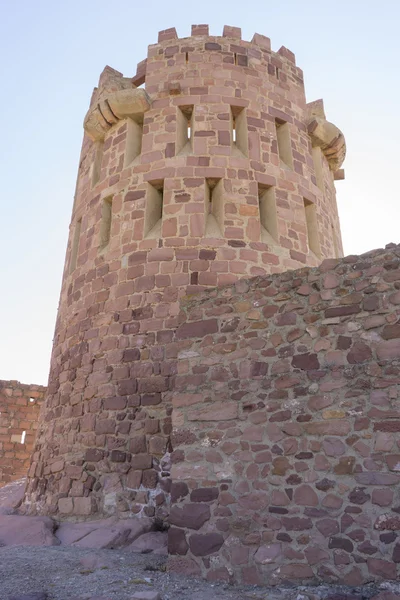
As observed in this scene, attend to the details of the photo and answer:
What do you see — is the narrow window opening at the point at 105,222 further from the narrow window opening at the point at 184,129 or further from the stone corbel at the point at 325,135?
the stone corbel at the point at 325,135

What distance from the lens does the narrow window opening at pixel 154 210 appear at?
28.9ft

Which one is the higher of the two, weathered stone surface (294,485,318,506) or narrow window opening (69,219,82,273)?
narrow window opening (69,219,82,273)

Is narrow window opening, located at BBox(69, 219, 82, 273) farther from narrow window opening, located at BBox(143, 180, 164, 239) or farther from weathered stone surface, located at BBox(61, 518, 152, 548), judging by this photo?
weathered stone surface, located at BBox(61, 518, 152, 548)

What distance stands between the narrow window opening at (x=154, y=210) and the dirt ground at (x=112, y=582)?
5.16m

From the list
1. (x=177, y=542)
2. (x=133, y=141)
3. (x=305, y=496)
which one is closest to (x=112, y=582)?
(x=177, y=542)

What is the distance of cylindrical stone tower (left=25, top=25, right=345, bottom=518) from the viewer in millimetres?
7504

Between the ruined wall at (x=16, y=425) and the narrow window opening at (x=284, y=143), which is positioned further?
the ruined wall at (x=16, y=425)

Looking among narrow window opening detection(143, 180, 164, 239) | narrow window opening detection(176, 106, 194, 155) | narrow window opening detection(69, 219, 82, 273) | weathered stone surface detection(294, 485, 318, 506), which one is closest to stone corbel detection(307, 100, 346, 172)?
narrow window opening detection(176, 106, 194, 155)

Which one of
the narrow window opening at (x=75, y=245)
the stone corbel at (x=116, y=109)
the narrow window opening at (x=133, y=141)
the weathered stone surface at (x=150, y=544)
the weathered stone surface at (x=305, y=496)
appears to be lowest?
the weathered stone surface at (x=150, y=544)

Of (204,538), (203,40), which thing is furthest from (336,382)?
(203,40)

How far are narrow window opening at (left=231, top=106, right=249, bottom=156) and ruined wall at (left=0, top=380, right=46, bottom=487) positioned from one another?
9267 mm

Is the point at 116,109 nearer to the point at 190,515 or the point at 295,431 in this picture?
the point at 295,431

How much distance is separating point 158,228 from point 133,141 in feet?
7.70

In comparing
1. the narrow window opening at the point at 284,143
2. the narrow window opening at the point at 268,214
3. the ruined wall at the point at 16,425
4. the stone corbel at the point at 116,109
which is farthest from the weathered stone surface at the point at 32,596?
the ruined wall at the point at 16,425
